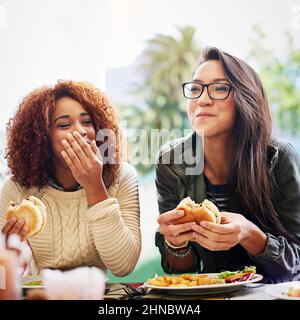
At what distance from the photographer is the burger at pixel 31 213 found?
2072 millimetres

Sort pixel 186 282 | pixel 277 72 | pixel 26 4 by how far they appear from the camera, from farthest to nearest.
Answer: pixel 26 4 < pixel 277 72 < pixel 186 282

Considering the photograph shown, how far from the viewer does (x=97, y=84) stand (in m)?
2.11

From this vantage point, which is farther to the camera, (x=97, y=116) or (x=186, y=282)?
(x=97, y=116)

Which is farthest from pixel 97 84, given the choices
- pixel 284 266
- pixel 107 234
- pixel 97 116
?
pixel 284 266

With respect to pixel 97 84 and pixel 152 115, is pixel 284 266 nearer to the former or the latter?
pixel 152 115

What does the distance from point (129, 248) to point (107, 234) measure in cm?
10

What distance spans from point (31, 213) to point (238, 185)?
28.5 inches

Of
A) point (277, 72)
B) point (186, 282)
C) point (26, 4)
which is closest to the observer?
point (186, 282)

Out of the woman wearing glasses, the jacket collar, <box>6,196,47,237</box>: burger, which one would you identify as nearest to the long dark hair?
the woman wearing glasses

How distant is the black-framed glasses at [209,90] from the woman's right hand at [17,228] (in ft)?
2.37

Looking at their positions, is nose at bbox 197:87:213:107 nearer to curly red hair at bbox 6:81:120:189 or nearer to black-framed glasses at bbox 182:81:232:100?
black-framed glasses at bbox 182:81:232:100

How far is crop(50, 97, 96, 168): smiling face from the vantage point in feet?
6.82

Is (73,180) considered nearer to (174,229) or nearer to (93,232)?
(93,232)
